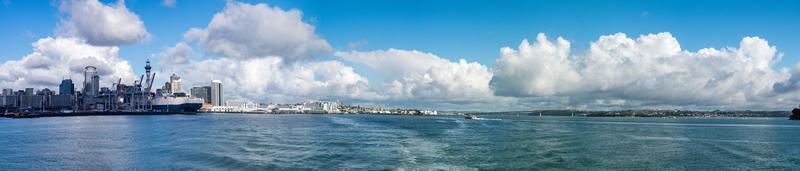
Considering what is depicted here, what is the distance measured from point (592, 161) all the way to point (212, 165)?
23.9 m

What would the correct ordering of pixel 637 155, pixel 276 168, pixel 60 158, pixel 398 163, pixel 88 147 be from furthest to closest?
pixel 88 147 → pixel 637 155 → pixel 60 158 → pixel 398 163 → pixel 276 168

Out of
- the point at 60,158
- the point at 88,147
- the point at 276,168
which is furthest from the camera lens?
the point at 88,147

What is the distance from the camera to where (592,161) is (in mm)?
37406

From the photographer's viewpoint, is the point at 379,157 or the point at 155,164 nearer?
the point at 155,164

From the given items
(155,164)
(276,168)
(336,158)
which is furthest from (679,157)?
(155,164)

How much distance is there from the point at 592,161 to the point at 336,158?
1674cm

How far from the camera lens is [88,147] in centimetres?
4778

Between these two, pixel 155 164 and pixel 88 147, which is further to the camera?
pixel 88 147

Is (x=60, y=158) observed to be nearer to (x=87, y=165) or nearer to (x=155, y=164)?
(x=87, y=165)

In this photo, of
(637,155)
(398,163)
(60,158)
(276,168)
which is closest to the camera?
(276,168)

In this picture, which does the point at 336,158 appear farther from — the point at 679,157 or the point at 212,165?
the point at 679,157

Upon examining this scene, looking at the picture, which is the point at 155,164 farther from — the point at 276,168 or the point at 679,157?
the point at 679,157

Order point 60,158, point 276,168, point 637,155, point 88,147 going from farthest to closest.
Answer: point 88,147 < point 637,155 < point 60,158 < point 276,168

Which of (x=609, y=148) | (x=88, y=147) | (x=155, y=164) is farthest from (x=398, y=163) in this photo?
(x=88, y=147)
